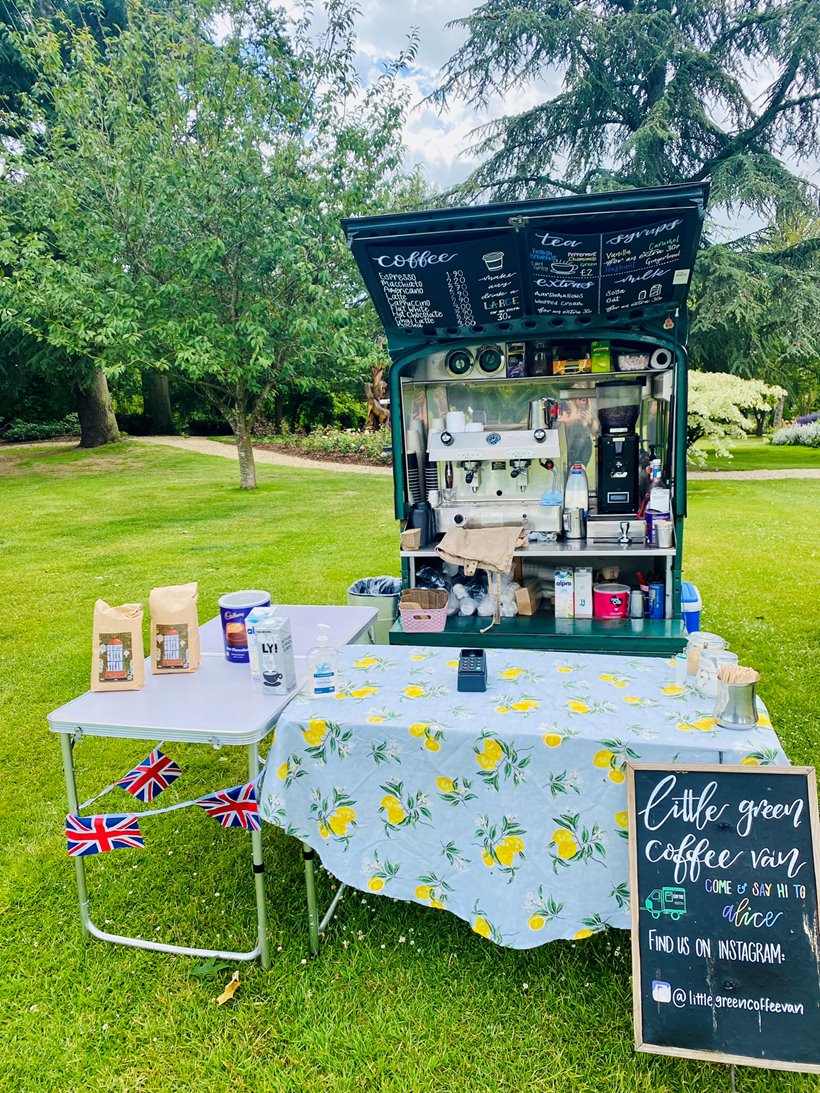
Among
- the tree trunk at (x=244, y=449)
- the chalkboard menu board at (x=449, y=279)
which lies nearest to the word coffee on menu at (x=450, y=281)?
the chalkboard menu board at (x=449, y=279)

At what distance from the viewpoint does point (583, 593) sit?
350 cm

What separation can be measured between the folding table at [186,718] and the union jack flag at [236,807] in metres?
0.04

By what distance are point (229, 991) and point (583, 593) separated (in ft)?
7.72

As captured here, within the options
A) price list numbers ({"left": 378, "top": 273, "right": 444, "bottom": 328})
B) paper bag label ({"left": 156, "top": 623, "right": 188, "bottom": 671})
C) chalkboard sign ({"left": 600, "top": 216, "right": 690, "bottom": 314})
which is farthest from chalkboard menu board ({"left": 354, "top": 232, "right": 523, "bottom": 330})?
paper bag label ({"left": 156, "top": 623, "right": 188, "bottom": 671})

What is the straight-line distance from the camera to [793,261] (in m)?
11.4

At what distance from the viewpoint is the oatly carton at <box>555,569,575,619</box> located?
138 inches

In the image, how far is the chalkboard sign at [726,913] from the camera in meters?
1.59

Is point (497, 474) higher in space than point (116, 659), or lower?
higher

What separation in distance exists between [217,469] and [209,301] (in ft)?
18.0

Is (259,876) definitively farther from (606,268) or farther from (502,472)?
(606,268)

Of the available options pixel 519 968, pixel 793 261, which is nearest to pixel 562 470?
pixel 519 968

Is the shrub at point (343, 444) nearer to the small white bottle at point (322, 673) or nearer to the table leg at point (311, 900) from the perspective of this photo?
the small white bottle at point (322, 673)

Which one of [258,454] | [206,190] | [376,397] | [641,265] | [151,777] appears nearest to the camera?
[151,777]

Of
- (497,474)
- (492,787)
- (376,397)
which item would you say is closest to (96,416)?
(376,397)
